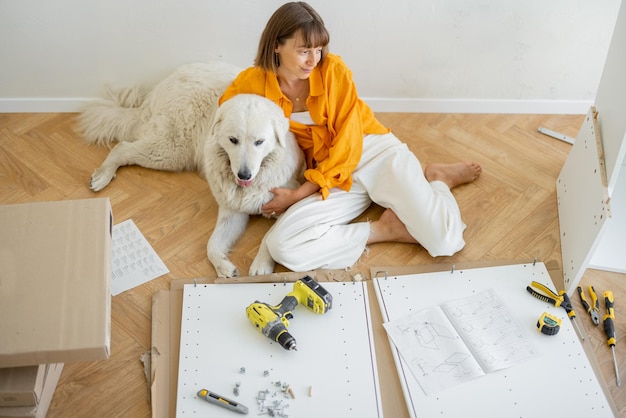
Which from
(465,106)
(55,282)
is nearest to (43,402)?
(55,282)

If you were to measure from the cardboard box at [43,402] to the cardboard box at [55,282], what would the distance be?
0.18 metres

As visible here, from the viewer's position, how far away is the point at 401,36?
2.74 m

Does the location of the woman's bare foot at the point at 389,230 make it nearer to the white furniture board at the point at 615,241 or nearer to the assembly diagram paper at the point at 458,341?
the assembly diagram paper at the point at 458,341

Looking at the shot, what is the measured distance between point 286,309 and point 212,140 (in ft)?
2.10

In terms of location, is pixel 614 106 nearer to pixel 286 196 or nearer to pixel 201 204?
pixel 286 196

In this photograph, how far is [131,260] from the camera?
2.35 meters

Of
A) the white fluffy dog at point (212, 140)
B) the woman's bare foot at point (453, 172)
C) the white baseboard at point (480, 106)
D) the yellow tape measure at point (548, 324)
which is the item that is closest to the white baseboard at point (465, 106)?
the white baseboard at point (480, 106)

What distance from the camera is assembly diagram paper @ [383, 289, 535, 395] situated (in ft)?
6.58

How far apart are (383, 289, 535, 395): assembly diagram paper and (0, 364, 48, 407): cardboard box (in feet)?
3.46

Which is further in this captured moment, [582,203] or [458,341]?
[582,203]

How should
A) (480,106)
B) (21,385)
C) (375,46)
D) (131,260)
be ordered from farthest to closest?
(480,106) < (375,46) < (131,260) < (21,385)

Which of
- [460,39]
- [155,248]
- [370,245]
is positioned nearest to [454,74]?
[460,39]

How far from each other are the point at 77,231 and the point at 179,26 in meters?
1.17

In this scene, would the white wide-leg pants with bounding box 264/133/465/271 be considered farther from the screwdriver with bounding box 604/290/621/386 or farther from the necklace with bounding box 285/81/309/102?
the screwdriver with bounding box 604/290/621/386
